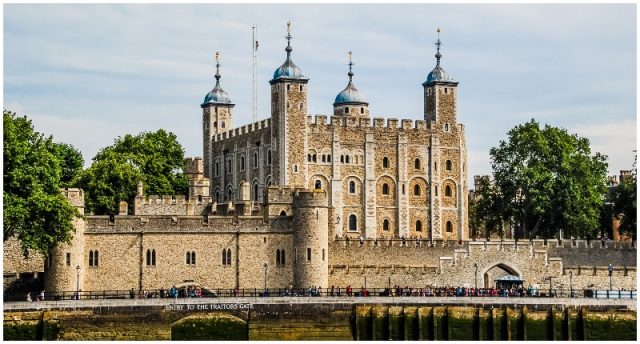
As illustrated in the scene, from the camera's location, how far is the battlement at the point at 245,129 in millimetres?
123000

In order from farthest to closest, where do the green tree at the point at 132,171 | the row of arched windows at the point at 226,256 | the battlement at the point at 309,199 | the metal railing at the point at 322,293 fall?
1. the green tree at the point at 132,171
2. the battlement at the point at 309,199
3. the row of arched windows at the point at 226,256
4. the metal railing at the point at 322,293

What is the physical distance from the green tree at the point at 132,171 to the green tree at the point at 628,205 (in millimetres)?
26531

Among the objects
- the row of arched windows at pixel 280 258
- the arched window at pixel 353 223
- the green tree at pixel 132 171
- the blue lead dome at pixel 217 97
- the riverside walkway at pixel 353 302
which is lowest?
the riverside walkway at pixel 353 302

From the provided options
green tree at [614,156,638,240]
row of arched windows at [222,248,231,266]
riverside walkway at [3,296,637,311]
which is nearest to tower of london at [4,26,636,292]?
row of arched windows at [222,248,231,266]

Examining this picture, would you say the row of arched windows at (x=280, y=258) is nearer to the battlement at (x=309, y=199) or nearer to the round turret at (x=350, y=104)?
the battlement at (x=309, y=199)

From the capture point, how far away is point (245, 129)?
126562 millimetres

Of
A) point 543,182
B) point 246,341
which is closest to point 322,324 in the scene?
point 246,341

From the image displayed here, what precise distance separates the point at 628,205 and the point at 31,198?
42.2 metres

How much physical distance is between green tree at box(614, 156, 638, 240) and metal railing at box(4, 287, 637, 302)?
20.4 metres

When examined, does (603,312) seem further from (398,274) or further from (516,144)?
(516,144)

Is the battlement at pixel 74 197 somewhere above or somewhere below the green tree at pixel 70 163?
below

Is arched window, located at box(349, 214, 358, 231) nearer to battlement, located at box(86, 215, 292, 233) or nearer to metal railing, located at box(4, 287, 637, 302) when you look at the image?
metal railing, located at box(4, 287, 637, 302)

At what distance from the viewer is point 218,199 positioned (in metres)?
128

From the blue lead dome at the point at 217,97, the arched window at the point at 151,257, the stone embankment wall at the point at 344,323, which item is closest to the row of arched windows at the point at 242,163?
the blue lead dome at the point at 217,97
